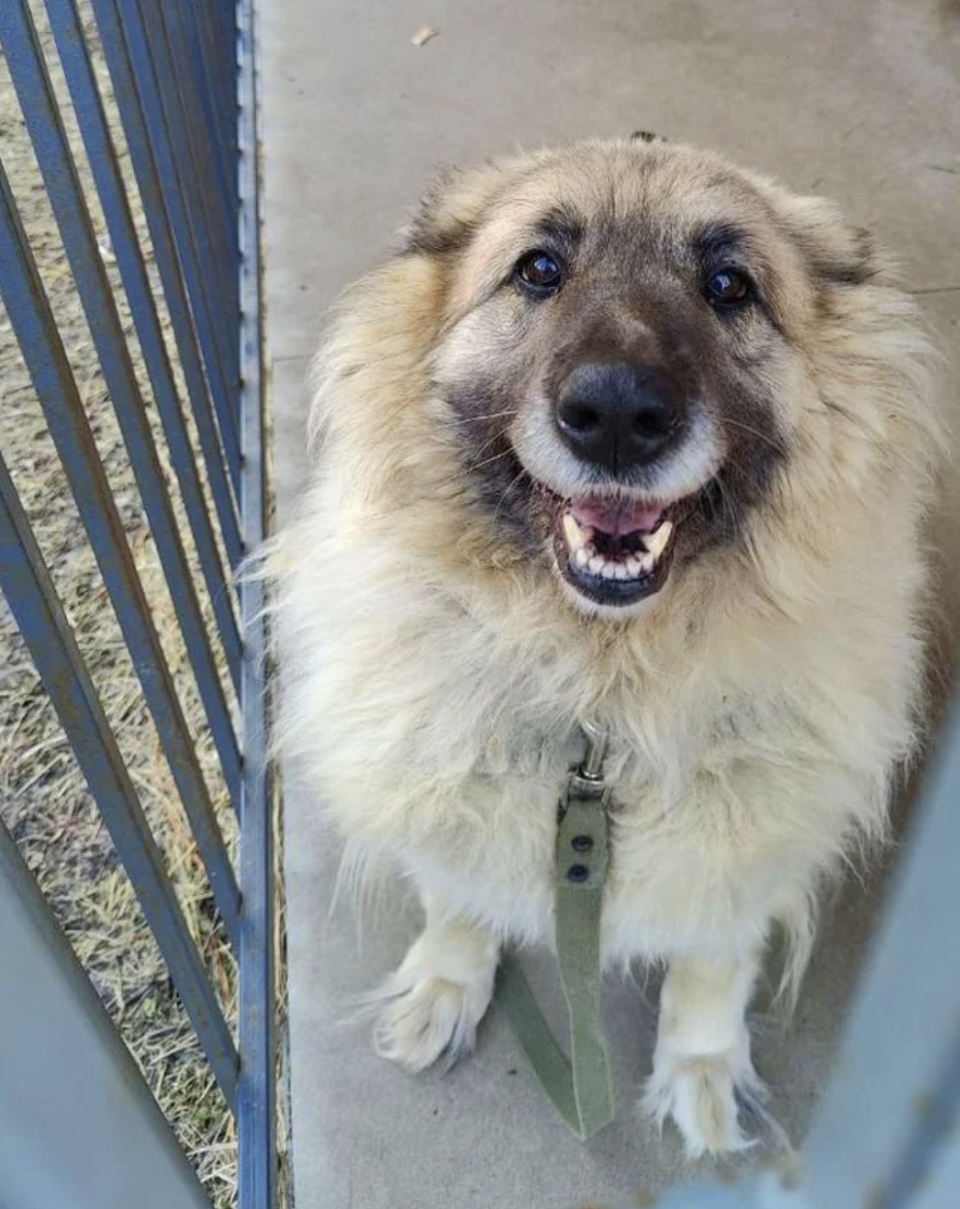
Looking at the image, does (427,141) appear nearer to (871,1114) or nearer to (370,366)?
(370,366)

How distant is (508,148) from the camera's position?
3.72 metres

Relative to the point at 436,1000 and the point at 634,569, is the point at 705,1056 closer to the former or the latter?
the point at 436,1000

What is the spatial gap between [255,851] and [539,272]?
1139 mm

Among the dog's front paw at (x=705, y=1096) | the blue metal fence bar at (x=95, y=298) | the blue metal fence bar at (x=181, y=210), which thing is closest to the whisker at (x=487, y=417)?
the blue metal fence bar at (x=95, y=298)

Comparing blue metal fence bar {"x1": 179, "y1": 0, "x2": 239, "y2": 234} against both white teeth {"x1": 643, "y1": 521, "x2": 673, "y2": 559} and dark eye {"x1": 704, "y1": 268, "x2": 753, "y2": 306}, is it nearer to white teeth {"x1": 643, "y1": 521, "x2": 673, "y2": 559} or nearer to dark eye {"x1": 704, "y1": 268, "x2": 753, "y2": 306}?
dark eye {"x1": 704, "y1": 268, "x2": 753, "y2": 306}

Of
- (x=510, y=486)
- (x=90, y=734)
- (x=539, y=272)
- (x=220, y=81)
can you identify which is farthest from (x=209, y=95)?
(x=90, y=734)

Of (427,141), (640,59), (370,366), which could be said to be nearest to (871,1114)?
(370,366)

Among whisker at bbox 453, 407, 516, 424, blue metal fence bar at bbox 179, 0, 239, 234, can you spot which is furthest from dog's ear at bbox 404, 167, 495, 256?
blue metal fence bar at bbox 179, 0, 239, 234

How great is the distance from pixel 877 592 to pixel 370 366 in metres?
0.83

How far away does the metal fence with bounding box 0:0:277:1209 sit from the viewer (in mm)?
755

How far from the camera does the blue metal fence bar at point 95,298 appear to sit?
4.12 feet

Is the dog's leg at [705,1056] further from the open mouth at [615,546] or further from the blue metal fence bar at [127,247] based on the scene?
the blue metal fence bar at [127,247]

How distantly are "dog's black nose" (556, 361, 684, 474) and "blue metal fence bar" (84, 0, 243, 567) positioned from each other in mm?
891

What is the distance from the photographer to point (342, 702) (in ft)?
5.43
